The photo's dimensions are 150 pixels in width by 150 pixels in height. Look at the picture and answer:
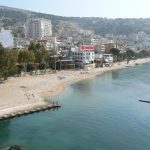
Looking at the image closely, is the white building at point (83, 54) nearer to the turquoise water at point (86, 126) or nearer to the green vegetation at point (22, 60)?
the green vegetation at point (22, 60)

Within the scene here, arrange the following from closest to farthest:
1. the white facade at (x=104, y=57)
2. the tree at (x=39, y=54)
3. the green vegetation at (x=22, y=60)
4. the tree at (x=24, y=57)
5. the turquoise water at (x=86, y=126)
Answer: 1. the turquoise water at (x=86, y=126)
2. the green vegetation at (x=22, y=60)
3. the tree at (x=24, y=57)
4. the tree at (x=39, y=54)
5. the white facade at (x=104, y=57)

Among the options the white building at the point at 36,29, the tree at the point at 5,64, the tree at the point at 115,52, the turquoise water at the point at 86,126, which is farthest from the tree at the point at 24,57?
the white building at the point at 36,29

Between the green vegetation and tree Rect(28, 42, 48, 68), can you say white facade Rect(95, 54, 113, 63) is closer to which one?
the green vegetation

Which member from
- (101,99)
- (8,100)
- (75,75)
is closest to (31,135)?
(8,100)

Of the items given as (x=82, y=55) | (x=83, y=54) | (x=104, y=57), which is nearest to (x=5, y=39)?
(x=82, y=55)

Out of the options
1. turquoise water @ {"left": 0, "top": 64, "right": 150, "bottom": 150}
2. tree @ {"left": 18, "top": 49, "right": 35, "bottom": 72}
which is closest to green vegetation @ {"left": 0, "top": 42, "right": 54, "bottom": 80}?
tree @ {"left": 18, "top": 49, "right": 35, "bottom": 72}

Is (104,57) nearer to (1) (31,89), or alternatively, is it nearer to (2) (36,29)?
(1) (31,89)
